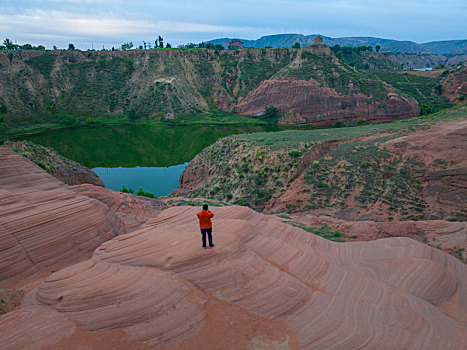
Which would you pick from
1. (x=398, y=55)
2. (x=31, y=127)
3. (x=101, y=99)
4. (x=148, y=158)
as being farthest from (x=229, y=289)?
(x=398, y=55)

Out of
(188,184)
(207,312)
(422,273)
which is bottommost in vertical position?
(188,184)

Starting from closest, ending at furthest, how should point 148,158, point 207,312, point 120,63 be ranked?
point 207,312, point 148,158, point 120,63

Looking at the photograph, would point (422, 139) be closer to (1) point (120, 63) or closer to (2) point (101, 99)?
(2) point (101, 99)

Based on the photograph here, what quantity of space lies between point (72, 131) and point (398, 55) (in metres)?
153

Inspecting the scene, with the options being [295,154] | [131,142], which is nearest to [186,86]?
[131,142]

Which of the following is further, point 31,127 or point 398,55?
point 398,55

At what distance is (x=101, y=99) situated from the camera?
262 ft

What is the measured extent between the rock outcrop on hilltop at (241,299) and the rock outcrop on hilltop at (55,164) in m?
11.8

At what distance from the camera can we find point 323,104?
238 ft

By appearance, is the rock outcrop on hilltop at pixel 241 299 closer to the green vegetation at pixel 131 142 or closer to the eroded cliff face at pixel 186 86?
the green vegetation at pixel 131 142

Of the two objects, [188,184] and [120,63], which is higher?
[120,63]

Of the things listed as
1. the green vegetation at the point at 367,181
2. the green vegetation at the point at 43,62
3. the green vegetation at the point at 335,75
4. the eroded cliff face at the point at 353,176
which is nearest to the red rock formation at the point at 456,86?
the green vegetation at the point at 335,75

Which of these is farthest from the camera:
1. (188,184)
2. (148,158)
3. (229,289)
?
(148,158)

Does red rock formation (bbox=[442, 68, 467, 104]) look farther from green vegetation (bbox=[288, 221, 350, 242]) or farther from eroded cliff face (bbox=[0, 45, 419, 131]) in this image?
green vegetation (bbox=[288, 221, 350, 242])
